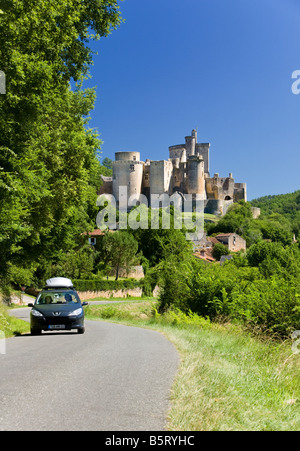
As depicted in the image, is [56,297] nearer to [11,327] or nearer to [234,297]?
[11,327]

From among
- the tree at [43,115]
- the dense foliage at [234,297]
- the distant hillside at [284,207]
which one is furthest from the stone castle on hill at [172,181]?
the tree at [43,115]

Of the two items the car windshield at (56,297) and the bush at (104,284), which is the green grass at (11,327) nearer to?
the car windshield at (56,297)

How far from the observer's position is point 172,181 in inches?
5290

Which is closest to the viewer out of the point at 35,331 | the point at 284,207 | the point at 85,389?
the point at 85,389

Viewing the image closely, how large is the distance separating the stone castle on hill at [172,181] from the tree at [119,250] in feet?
191

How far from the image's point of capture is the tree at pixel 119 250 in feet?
218

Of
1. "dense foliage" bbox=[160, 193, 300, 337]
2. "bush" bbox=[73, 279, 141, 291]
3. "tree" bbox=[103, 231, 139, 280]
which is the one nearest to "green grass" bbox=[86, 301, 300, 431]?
"dense foliage" bbox=[160, 193, 300, 337]

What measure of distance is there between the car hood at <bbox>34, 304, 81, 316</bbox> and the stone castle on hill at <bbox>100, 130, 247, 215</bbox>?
109m

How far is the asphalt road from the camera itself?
4.63 meters

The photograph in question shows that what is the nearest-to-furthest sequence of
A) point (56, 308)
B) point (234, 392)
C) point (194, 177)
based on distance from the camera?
1. point (234, 392)
2. point (56, 308)
3. point (194, 177)

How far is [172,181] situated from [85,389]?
129 metres

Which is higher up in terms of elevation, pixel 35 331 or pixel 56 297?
pixel 56 297

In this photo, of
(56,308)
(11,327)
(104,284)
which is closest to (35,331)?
(11,327)

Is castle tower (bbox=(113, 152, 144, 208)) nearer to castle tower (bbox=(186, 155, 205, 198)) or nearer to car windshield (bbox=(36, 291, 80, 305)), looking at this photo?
castle tower (bbox=(186, 155, 205, 198))
